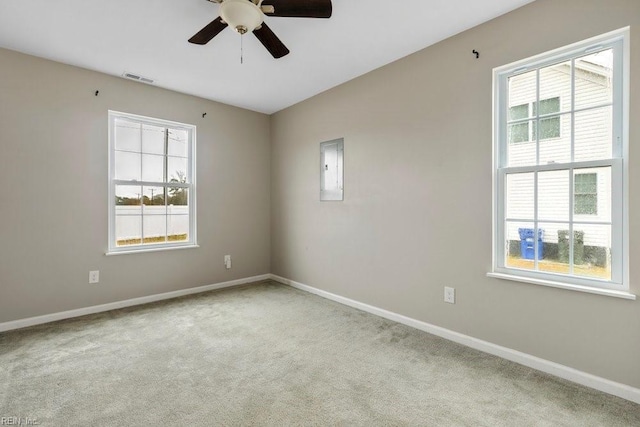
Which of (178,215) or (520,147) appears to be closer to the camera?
(520,147)

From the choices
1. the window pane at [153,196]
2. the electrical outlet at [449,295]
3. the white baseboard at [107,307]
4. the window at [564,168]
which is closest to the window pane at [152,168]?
the window pane at [153,196]

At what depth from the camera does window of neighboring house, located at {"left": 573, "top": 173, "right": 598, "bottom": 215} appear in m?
1.98

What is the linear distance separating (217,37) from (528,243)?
9.78ft

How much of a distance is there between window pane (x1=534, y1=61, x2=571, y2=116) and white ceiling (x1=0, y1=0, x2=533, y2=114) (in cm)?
52

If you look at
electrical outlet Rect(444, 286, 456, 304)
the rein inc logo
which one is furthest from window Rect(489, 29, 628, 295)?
the rein inc logo

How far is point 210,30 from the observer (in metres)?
2.05

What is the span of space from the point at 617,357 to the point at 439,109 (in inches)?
82.9

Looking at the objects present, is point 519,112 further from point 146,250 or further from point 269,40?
point 146,250

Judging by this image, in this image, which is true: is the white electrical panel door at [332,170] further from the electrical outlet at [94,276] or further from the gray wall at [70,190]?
the electrical outlet at [94,276]

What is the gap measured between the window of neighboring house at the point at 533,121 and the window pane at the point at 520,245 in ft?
2.12

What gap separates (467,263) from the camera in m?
2.52

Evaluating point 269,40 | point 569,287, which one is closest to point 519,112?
point 569,287

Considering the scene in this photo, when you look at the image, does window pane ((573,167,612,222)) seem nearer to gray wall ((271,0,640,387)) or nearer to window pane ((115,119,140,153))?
gray wall ((271,0,640,387))

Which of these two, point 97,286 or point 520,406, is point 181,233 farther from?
point 520,406
